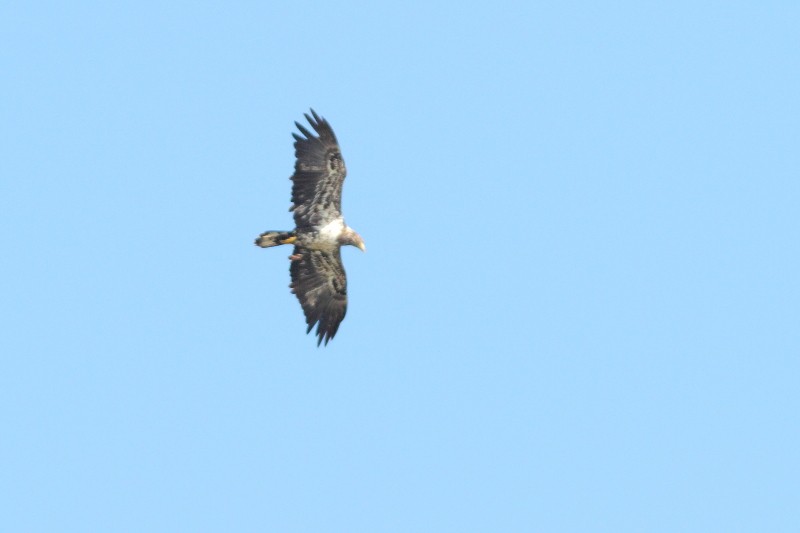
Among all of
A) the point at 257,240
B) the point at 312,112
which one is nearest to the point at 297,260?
the point at 257,240

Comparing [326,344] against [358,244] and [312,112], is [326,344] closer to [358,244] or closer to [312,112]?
[358,244]

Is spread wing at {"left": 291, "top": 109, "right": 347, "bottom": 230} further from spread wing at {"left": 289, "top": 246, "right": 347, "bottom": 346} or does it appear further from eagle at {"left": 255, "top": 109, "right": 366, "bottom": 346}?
spread wing at {"left": 289, "top": 246, "right": 347, "bottom": 346}

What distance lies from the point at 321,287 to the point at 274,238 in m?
1.73

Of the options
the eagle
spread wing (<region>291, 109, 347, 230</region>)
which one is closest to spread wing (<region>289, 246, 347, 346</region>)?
the eagle

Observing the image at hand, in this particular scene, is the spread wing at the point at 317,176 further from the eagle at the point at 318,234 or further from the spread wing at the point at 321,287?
the spread wing at the point at 321,287

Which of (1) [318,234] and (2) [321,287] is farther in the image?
(2) [321,287]

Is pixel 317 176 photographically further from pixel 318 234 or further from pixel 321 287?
pixel 321 287

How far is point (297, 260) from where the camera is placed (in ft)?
96.4

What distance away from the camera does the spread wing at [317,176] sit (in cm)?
2808

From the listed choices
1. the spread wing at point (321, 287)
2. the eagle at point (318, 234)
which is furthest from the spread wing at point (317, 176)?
the spread wing at point (321, 287)

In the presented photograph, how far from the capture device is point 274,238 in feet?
94.0

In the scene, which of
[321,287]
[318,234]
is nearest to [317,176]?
[318,234]

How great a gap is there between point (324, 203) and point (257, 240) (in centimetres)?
146

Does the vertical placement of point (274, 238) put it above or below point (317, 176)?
below
